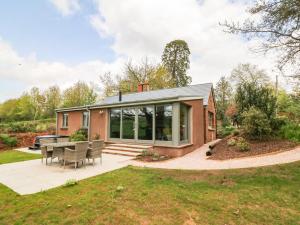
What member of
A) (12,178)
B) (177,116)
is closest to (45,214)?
(12,178)

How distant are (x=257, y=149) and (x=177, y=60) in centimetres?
2572

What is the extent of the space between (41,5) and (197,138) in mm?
11984

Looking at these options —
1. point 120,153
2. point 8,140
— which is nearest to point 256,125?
point 120,153

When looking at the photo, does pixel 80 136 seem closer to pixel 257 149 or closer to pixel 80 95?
pixel 257 149

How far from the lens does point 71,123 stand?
16.2 m

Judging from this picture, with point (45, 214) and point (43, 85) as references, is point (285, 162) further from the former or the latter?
point (43, 85)

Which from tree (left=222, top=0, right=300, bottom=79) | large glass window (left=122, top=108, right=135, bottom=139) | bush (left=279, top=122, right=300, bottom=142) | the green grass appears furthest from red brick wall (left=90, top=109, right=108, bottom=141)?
bush (left=279, top=122, right=300, bottom=142)

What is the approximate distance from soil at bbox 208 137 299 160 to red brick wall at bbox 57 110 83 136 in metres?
11.0

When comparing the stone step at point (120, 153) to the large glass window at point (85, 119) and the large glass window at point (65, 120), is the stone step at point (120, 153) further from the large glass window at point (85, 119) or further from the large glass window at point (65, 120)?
the large glass window at point (65, 120)

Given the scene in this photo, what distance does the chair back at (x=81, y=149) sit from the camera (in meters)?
7.24

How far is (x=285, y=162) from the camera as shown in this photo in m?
6.58

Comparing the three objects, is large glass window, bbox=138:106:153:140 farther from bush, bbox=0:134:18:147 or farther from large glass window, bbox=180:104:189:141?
bush, bbox=0:134:18:147

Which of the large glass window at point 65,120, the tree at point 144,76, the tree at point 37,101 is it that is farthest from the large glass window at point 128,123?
the tree at point 37,101

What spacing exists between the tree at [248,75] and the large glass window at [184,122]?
21079mm
